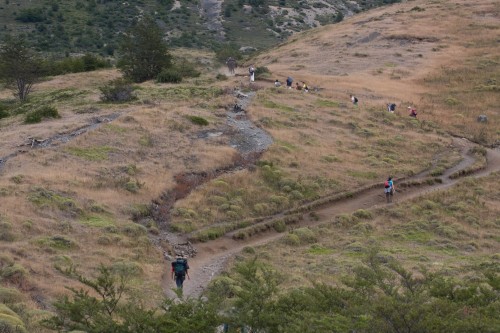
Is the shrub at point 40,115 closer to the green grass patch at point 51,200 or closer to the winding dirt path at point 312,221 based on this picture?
the green grass patch at point 51,200

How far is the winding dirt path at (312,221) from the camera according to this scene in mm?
23031

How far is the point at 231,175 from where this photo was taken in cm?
3366

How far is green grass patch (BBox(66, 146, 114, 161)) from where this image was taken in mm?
32531

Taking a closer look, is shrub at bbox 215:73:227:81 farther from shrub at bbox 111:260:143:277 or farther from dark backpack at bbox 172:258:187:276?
dark backpack at bbox 172:258:187:276

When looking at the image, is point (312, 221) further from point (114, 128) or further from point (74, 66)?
point (74, 66)

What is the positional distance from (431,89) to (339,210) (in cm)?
3312

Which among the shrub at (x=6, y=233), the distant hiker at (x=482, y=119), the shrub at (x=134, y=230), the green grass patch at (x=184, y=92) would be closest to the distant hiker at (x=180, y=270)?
the shrub at (x=134, y=230)

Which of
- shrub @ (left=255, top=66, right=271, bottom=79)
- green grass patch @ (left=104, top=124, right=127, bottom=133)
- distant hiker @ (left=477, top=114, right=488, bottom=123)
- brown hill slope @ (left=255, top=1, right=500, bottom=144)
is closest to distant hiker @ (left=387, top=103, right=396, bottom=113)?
brown hill slope @ (left=255, top=1, right=500, bottom=144)

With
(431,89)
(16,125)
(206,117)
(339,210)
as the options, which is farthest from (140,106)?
(431,89)

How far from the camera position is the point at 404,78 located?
6450 centimetres

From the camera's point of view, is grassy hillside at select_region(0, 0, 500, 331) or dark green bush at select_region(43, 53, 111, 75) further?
dark green bush at select_region(43, 53, 111, 75)

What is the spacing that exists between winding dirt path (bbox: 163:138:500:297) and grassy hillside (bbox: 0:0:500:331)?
742 mm

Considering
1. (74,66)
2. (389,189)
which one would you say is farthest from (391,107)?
(74,66)

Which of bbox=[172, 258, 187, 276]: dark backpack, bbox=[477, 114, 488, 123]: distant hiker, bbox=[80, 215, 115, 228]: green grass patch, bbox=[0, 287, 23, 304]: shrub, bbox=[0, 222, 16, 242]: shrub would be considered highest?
bbox=[0, 287, 23, 304]: shrub
